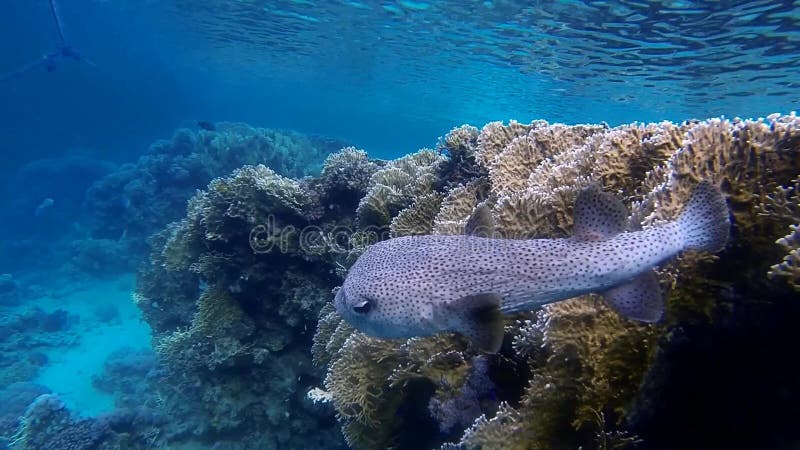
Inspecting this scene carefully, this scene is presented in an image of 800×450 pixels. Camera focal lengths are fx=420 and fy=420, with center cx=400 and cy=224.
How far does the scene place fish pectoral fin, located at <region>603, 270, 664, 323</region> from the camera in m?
2.47

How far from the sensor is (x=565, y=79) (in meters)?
32.4

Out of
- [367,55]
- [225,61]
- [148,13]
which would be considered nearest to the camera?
[367,55]

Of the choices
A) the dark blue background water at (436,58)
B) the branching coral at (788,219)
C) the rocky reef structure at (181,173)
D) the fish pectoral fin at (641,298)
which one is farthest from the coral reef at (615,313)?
the dark blue background water at (436,58)

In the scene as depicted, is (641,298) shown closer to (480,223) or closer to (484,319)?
(484,319)

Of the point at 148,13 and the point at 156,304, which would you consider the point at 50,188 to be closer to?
the point at 148,13

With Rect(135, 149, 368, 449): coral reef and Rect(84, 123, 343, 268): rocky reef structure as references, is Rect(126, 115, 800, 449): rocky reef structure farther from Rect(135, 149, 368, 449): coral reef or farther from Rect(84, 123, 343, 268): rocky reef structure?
Rect(84, 123, 343, 268): rocky reef structure

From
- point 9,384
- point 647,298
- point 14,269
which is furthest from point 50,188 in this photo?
point 647,298

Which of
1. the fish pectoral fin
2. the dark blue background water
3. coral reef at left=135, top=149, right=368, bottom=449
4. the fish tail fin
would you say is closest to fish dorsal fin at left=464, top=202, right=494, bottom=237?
the fish pectoral fin

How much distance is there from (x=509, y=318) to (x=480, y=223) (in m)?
0.91

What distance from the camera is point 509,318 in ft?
12.0

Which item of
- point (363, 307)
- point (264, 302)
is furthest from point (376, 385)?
point (264, 302)

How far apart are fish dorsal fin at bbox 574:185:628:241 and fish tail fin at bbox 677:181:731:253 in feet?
1.11

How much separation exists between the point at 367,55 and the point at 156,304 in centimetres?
3378

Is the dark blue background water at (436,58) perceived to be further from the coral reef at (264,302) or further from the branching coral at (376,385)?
the branching coral at (376,385)
